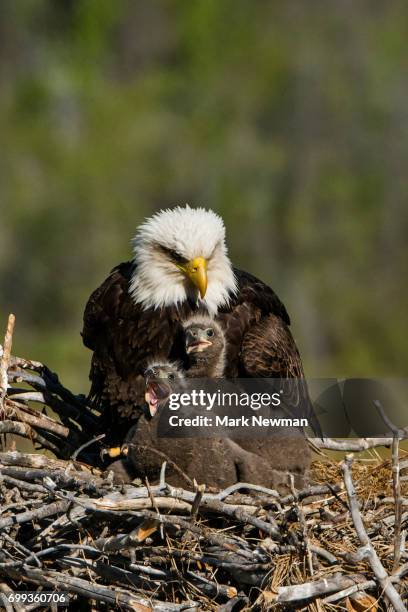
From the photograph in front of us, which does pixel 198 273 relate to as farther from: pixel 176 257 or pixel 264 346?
pixel 264 346

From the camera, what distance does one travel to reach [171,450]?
567cm

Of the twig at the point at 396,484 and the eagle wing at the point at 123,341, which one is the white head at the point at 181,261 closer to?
the eagle wing at the point at 123,341

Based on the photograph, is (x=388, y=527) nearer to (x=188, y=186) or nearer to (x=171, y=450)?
(x=171, y=450)

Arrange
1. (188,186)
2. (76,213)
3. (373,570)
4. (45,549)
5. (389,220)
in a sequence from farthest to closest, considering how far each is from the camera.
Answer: (389,220), (188,186), (76,213), (45,549), (373,570)

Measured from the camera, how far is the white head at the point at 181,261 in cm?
630

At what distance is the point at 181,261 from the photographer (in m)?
6.37

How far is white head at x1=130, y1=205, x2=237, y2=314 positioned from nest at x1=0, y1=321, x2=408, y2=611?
1.15 metres

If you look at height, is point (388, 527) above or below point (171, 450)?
below

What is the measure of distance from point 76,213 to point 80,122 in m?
6.31

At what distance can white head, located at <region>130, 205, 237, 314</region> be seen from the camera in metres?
6.30

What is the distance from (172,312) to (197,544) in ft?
4.89

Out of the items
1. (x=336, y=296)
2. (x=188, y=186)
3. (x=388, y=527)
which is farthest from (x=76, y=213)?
(x=388, y=527)

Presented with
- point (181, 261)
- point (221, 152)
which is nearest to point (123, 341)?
point (181, 261)

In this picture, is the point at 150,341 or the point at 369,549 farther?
the point at 150,341
